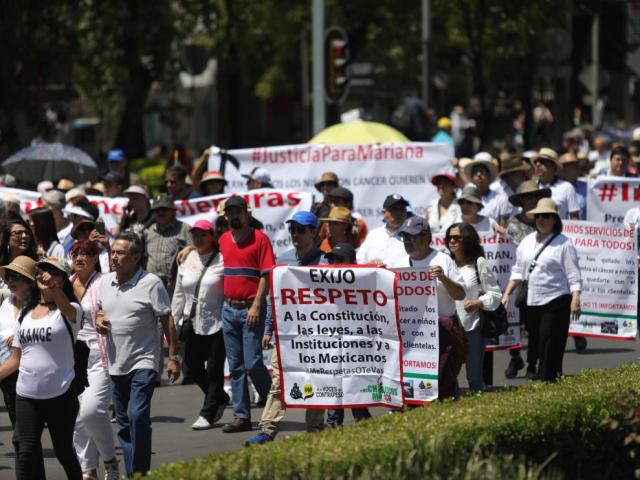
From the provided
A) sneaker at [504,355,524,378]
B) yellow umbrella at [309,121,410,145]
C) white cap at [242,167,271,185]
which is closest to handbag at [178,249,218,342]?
sneaker at [504,355,524,378]

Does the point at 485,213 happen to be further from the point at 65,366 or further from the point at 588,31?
the point at 588,31

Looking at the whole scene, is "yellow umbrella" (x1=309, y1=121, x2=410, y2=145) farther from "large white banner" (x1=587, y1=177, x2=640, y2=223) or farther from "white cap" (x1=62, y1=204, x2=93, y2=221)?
"white cap" (x1=62, y1=204, x2=93, y2=221)

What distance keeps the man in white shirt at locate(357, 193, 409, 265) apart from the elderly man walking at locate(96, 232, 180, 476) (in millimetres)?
2613

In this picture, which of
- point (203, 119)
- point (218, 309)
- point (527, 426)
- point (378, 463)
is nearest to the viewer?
point (378, 463)

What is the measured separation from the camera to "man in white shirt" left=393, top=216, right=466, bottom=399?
1035 cm

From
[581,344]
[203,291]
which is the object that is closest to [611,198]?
[581,344]

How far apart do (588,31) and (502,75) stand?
825cm

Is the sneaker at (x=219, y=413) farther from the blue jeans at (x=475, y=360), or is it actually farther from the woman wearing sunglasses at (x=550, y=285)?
the woman wearing sunglasses at (x=550, y=285)

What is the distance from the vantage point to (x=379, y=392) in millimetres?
10219

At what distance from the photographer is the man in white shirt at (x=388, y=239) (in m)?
12.1

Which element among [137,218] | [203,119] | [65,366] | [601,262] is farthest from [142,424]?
[203,119]

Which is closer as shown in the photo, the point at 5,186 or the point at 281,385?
the point at 281,385

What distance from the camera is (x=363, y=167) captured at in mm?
18219

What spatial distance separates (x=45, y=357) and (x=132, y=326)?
35.3 inches
